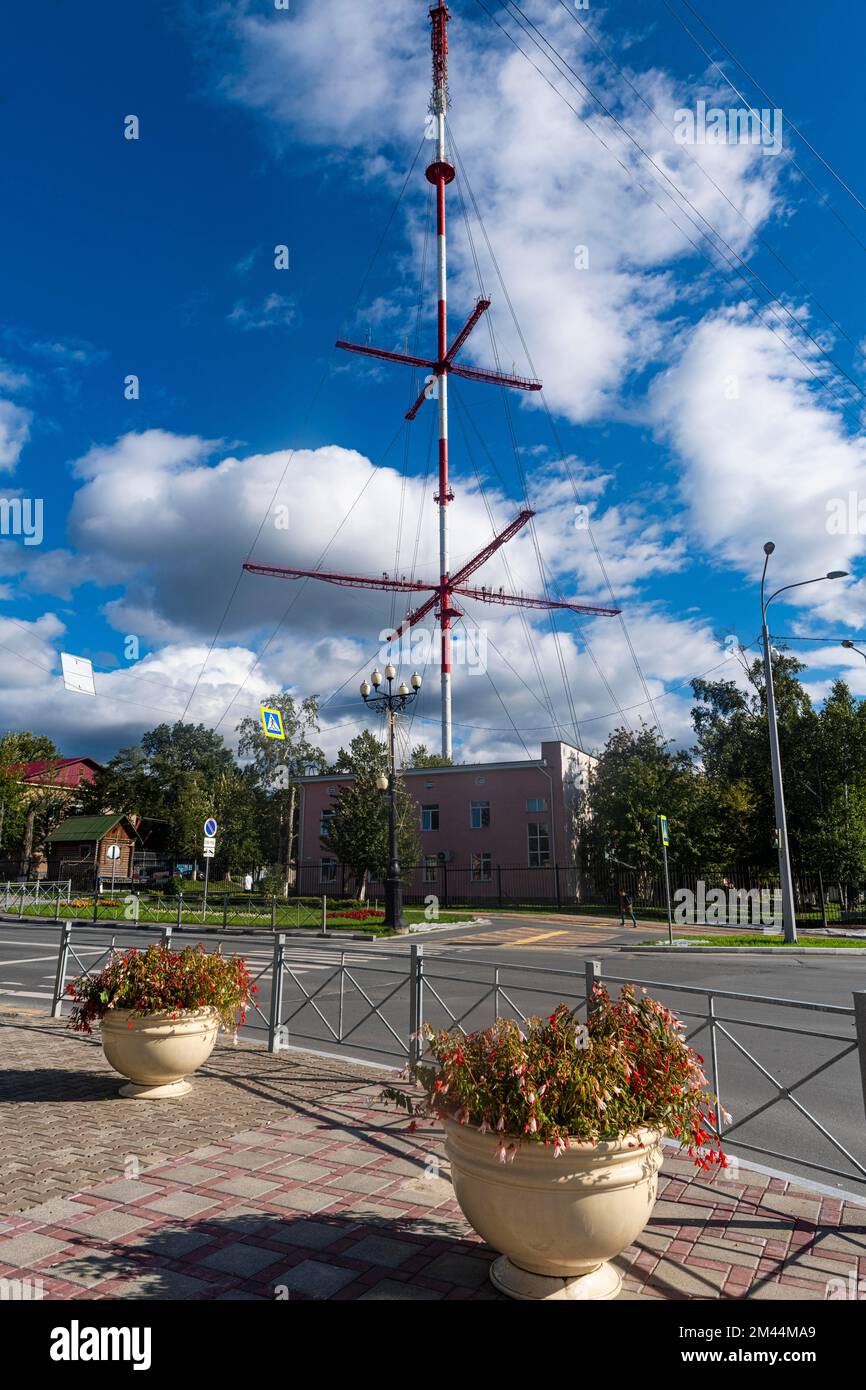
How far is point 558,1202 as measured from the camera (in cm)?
316

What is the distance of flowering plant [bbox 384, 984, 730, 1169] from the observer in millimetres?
3184

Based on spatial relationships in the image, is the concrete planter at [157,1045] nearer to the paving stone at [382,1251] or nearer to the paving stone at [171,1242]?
the paving stone at [171,1242]

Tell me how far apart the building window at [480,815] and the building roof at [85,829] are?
26.4 m

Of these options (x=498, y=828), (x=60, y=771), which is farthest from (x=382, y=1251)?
→ (x=60, y=771)

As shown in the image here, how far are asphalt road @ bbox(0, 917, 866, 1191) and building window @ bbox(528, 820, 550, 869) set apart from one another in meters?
14.4

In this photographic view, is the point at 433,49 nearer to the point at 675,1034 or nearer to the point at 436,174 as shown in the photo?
the point at 436,174

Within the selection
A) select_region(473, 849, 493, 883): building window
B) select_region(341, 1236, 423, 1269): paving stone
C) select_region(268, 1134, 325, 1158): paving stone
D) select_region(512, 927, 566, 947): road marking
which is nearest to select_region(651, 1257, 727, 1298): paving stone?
select_region(341, 1236, 423, 1269): paving stone

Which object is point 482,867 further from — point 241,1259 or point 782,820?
point 241,1259

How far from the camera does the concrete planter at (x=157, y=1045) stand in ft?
21.0

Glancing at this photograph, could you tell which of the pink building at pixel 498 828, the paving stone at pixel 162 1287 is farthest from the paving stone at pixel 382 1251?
the pink building at pixel 498 828

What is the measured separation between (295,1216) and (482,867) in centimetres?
3760

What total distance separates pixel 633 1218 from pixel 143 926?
2530cm

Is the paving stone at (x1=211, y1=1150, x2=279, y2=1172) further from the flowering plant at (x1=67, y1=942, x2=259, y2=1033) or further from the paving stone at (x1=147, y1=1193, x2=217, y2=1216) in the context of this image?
the flowering plant at (x1=67, y1=942, x2=259, y2=1033)
